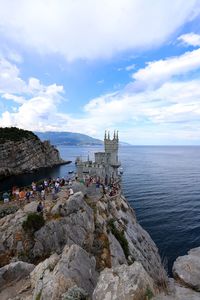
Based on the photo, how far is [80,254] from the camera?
61.7 feet

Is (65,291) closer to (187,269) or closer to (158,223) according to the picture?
(187,269)

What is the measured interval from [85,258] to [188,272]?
10.3 meters

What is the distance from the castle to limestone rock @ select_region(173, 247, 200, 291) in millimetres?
24412

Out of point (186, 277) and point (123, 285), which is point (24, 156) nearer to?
point (186, 277)

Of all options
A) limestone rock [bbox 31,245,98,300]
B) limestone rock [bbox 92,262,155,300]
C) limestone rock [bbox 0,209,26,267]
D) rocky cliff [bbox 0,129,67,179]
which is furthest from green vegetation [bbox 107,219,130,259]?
rocky cliff [bbox 0,129,67,179]

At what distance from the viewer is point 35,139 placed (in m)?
144

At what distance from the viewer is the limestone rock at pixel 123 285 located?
1239 centimetres

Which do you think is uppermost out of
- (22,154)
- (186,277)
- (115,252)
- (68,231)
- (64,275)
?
Answer: (22,154)

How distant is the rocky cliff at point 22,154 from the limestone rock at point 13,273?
90224mm

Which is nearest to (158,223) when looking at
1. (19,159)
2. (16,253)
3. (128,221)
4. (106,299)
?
(128,221)

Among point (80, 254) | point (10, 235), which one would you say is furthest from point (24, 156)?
point (80, 254)

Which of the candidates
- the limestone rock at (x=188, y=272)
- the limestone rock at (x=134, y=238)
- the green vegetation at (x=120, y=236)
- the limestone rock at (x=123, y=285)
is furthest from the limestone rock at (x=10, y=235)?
the limestone rock at (x=188, y=272)

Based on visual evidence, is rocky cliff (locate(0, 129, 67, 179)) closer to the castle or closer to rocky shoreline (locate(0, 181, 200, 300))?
the castle

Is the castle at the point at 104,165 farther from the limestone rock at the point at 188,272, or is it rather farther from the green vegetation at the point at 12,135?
the green vegetation at the point at 12,135
